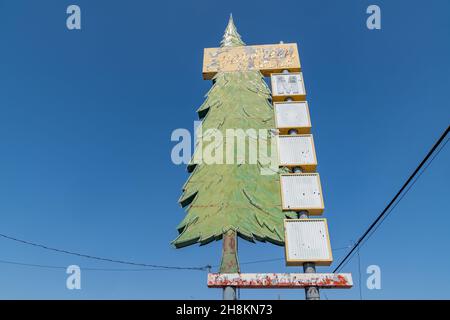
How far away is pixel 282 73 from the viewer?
1328 centimetres

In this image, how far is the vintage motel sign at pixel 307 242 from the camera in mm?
9195

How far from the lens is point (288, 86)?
496 inches

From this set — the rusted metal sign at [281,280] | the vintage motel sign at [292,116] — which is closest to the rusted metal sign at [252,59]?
the vintage motel sign at [292,116]

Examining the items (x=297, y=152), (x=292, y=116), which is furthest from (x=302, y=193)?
(x=292, y=116)

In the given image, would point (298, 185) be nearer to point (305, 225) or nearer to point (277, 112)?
point (305, 225)

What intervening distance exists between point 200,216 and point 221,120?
3.39 metres

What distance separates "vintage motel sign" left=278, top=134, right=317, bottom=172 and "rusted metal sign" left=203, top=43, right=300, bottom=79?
3.32 meters

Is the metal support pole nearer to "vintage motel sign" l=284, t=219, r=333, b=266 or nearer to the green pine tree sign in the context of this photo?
the green pine tree sign

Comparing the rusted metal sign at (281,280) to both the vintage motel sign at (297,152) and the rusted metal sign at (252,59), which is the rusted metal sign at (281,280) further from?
the rusted metal sign at (252,59)

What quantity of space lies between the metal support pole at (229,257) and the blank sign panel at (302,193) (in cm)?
157

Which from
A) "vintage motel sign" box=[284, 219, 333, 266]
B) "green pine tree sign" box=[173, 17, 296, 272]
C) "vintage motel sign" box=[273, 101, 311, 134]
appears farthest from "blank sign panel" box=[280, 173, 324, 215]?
"vintage motel sign" box=[273, 101, 311, 134]

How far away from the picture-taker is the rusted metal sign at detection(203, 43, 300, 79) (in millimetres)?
13500

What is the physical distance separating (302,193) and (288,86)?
4124 mm
